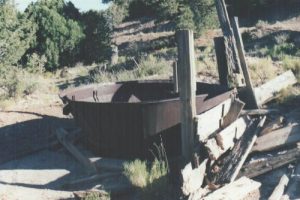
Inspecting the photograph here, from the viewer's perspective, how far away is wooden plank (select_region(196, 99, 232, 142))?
257 inches

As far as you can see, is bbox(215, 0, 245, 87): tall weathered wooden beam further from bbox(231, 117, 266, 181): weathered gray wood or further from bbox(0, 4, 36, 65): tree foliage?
bbox(0, 4, 36, 65): tree foliage

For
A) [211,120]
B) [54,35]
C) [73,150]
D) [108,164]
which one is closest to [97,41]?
[54,35]

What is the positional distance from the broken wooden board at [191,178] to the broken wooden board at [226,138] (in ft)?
0.73

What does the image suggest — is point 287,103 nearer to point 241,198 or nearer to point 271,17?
point 241,198

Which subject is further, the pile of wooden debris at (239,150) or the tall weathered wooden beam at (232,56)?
the tall weathered wooden beam at (232,56)

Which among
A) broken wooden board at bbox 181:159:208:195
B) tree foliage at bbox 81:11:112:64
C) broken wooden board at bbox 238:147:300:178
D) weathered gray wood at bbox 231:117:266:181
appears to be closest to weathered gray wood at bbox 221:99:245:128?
weathered gray wood at bbox 231:117:266:181

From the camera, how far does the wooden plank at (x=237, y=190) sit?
5.87 meters

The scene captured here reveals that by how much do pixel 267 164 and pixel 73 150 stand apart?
3.16 metres

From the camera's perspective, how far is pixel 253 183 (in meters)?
6.27

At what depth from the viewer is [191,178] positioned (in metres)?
5.96

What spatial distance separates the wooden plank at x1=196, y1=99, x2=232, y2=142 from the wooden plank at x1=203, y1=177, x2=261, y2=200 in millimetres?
736

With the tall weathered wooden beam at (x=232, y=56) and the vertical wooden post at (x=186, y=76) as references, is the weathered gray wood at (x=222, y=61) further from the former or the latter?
the vertical wooden post at (x=186, y=76)

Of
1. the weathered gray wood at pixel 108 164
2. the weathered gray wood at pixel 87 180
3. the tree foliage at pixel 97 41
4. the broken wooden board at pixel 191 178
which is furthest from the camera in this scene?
the tree foliage at pixel 97 41

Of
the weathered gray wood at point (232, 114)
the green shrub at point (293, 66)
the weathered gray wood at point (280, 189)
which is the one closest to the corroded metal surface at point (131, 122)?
the weathered gray wood at point (232, 114)
